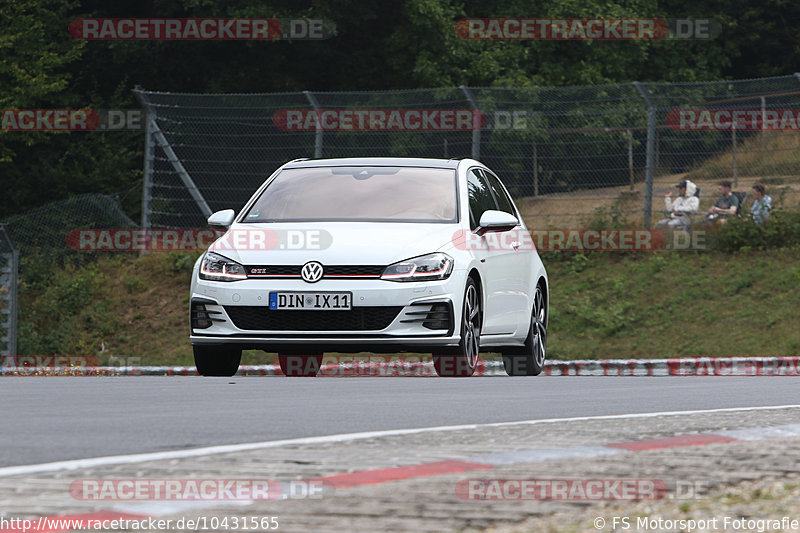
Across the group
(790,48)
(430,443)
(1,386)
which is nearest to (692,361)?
(1,386)

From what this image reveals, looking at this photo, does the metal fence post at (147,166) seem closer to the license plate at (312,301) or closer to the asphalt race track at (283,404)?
the asphalt race track at (283,404)

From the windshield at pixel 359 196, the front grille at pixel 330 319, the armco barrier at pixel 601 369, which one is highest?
the windshield at pixel 359 196

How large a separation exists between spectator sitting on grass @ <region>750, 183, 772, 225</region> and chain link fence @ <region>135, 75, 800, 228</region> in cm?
28

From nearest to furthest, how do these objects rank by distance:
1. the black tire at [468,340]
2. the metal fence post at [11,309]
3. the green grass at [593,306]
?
the black tire at [468,340] < the green grass at [593,306] < the metal fence post at [11,309]

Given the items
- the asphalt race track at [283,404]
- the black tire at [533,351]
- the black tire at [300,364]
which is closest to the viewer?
the asphalt race track at [283,404]

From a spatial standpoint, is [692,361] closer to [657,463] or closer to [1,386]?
[1,386]

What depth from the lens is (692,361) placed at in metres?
17.8

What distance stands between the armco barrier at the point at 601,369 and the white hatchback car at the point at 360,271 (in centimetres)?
538

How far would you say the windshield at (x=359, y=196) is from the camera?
11492mm

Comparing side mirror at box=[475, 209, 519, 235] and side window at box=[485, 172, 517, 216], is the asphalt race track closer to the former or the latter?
side mirror at box=[475, 209, 519, 235]

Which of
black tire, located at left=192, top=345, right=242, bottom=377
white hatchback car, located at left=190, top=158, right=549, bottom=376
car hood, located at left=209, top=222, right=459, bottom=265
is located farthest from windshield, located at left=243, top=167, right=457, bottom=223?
black tire, located at left=192, top=345, right=242, bottom=377

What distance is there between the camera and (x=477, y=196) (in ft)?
40.2

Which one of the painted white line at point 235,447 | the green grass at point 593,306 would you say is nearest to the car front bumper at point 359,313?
the painted white line at point 235,447

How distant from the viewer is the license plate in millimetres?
10570
